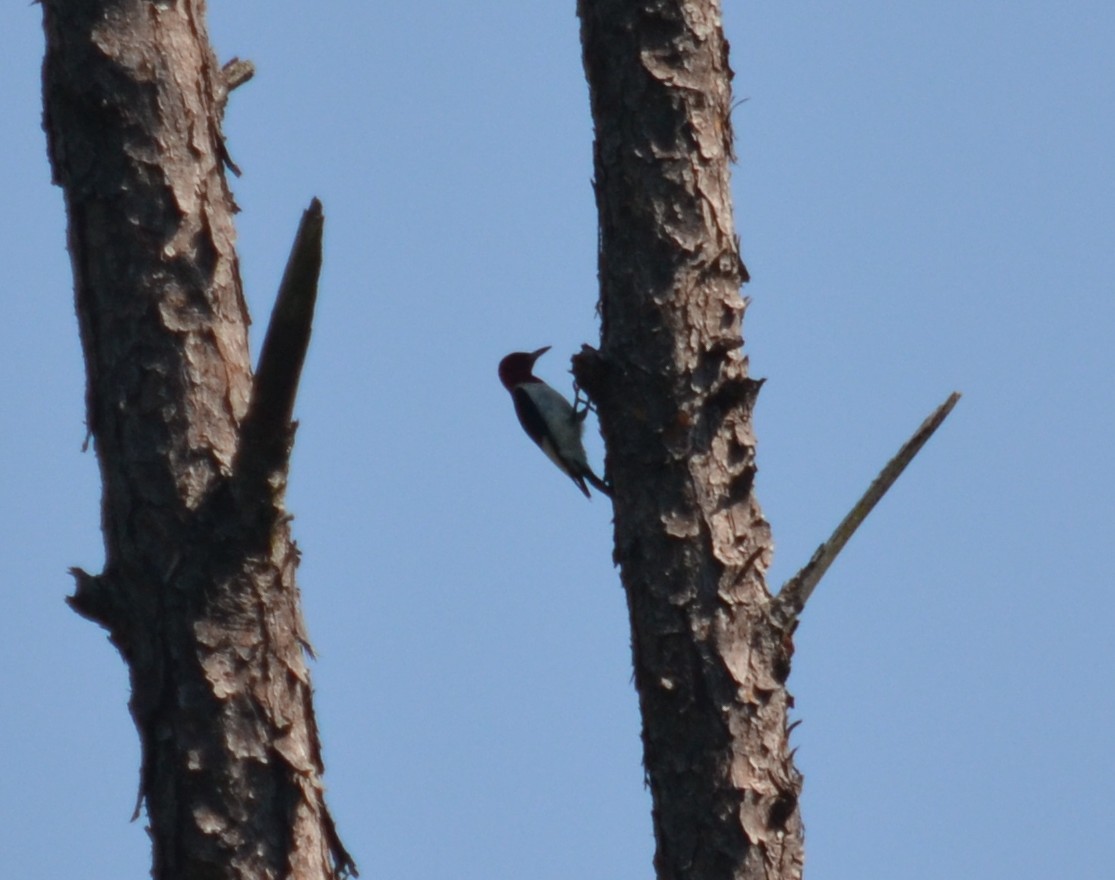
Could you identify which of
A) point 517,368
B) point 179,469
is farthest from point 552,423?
point 179,469

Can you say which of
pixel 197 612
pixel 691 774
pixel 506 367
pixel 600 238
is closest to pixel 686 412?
pixel 600 238

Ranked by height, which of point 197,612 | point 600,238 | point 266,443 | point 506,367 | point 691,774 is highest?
point 506,367

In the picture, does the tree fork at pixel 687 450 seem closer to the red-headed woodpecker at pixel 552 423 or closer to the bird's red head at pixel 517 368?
the red-headed woodpecker at pixel 552 423

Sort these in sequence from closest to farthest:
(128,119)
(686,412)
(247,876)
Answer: (247,876), (128,119), (686,412)

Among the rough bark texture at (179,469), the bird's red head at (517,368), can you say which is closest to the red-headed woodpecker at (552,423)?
the bird's red head at (517,368)

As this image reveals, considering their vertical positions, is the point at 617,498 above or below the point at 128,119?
below

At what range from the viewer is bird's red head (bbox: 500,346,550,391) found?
886 centimetres

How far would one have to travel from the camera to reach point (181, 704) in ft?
10.9

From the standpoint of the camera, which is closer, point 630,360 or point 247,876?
point 247,876

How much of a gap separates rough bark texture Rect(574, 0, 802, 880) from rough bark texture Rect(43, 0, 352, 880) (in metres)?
0.90

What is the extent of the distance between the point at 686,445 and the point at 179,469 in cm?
129

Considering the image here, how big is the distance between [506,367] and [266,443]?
18.9 ft

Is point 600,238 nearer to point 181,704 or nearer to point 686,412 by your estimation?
point 686,412

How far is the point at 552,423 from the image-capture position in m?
8.17
